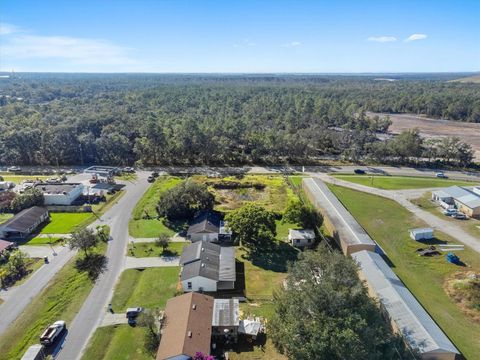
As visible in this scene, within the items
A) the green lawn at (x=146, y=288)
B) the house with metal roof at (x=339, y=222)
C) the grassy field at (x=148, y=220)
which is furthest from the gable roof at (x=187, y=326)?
the house with metal roof at (x=339, y=222)

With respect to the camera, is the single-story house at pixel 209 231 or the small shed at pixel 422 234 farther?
the small shed at pixel 422 234

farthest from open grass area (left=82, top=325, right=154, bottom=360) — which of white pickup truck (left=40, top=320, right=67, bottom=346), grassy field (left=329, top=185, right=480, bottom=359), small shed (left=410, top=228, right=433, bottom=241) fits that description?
small shed (left=410, top=228, right=433, bottom=241)

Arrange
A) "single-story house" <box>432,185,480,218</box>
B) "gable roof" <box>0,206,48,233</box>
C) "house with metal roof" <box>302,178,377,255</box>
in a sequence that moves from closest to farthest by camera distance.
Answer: "house with metal roof" <box>302,178,377,255</box> → "gable roof" <box>0,206,48,233</box> → "single-story house" <box>432,185,480,218</box>

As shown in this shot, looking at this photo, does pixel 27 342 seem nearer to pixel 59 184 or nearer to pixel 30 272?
pixel 30 272

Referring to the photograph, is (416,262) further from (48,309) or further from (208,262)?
(48,309)

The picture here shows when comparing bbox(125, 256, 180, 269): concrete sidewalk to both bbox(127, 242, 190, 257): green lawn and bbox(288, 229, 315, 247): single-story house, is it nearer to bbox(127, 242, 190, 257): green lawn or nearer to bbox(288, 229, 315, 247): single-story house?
bbox(127, 242, 190, 257): green lawn

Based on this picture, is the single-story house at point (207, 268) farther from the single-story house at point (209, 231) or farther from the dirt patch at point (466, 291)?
the dirt patch at point (466, 291)
